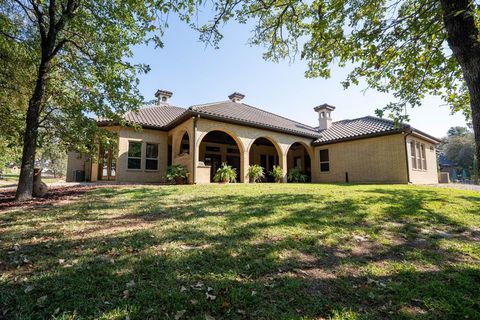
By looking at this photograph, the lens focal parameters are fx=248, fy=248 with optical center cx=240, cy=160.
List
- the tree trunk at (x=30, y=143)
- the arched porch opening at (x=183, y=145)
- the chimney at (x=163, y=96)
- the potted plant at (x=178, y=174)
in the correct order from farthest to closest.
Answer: the chimney at (x=163, y=96), the arched porch opening at (x=183, y=145), the potted plant at (x=178, y=174), the tree trunk at (x=30, y=143)

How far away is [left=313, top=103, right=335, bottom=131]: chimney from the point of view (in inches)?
854

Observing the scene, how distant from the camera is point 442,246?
4336 mm

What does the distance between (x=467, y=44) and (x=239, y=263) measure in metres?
4.50

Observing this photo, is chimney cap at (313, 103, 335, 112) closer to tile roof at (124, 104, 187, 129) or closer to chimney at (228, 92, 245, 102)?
chimney at (228, 92, 245, 102)

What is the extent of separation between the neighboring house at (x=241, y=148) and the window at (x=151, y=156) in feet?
0.20

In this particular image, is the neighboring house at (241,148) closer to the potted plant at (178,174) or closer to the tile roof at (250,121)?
the tile roof at (250,121)

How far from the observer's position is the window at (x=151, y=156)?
15.9 meters

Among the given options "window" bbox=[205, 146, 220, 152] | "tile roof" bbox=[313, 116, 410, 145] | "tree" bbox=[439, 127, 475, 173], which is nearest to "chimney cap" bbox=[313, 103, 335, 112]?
A: "tile roof" bbox=[313, 116, 410, 145]

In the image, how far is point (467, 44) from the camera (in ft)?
11.7

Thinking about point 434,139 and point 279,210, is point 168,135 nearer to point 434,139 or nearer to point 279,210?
point 279,210

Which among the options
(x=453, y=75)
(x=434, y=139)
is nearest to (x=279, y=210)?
(x=453, y=75)

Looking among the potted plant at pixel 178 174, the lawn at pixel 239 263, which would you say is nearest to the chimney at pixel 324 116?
the potted plant at pixel 178 174

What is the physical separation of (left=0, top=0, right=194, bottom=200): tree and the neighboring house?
319cm

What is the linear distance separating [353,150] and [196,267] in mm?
16061
